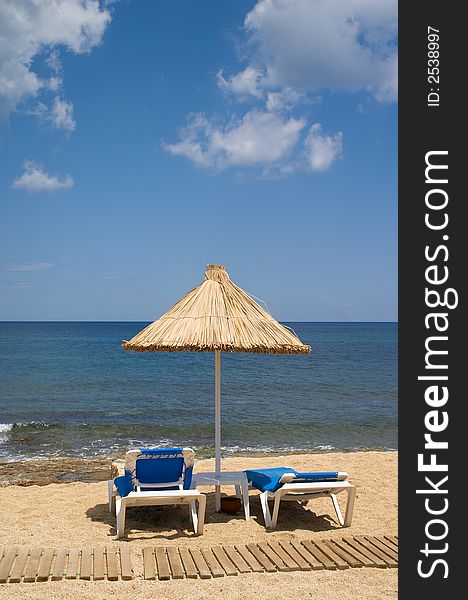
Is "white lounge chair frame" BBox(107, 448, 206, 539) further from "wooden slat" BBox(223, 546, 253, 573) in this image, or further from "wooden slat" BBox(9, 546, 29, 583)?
"wooden slat" BBox(9, 546, 29, 583)

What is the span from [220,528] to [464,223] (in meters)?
4.34

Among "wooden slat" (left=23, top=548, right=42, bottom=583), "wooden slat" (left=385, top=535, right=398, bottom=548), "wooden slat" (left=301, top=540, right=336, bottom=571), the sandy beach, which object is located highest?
"wooden slat" (left=23, top=548, right=42, bottom=583)

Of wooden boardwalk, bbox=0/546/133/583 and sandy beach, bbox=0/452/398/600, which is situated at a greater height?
wooden boardwalk, bbox=0/546/133/583

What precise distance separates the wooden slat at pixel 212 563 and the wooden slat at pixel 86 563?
2.95 feet

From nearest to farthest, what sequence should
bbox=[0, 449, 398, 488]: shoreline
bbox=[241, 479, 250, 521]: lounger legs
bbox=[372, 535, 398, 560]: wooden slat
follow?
1. bbox=[372, 535, 398, 560]: wooden slat
2. bbox=[241, 479, 250, 521]: lounger legs
3. bbox=[0, 449, 398, 488]: shoreline

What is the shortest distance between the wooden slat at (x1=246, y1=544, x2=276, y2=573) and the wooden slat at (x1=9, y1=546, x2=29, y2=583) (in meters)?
1.81

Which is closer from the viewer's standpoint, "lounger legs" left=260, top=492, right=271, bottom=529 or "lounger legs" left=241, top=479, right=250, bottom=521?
"lounger legs" left=260, top=492, right=271, bottom=529

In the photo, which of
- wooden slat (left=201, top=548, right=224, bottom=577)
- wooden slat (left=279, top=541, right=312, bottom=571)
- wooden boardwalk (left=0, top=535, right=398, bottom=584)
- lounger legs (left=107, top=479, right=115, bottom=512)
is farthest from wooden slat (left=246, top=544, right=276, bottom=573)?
lounger legs (left=107, top=479, right=115, bottom=512)

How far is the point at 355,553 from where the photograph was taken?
5.48 m

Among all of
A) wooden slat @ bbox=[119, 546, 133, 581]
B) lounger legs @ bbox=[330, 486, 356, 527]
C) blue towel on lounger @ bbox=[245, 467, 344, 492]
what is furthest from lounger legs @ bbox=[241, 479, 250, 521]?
wooden slat @ bbox=[119, 546, 133, 581]

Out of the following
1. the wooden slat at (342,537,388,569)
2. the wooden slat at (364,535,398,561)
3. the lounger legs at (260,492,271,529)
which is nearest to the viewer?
the wooden slat at (342,537,388,569)

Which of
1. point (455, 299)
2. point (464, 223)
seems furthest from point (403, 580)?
point (464, 223)

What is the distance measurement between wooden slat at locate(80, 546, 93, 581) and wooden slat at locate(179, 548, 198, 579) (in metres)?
0.71

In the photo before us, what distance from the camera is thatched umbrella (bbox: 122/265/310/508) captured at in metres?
6.51
